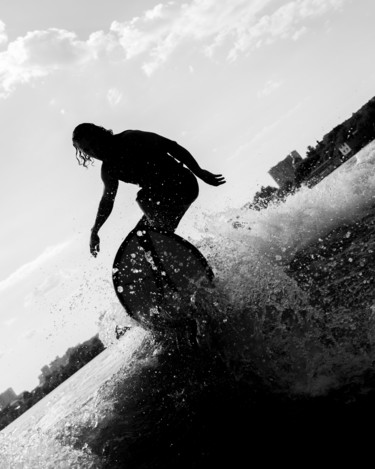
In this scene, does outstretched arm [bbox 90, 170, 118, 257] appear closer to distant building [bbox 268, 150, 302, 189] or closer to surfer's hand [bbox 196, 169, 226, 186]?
surfer's hand [bbox 196, 169, 226, 186]

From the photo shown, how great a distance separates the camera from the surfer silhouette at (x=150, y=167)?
167 inches

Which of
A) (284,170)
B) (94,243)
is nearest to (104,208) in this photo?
(94,243)

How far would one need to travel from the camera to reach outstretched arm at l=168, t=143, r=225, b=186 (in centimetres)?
434

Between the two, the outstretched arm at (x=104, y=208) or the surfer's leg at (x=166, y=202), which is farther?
the outstretched arm at (x=104, y=208)

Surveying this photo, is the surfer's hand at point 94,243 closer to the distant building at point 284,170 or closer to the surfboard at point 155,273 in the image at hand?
the surfboard at point 155,273

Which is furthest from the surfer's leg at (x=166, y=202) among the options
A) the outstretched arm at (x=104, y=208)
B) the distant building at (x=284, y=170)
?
the distant building at (x=284, y=170)

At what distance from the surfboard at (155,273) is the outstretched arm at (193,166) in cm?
75

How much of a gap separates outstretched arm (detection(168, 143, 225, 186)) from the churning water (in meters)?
0.98

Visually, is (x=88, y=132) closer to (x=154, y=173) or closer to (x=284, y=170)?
(x=154, y=173)

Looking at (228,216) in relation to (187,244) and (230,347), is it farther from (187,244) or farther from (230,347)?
(230,347)

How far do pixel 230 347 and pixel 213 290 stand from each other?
0.81m

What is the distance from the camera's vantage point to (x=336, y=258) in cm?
451

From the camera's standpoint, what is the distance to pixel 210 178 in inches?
175

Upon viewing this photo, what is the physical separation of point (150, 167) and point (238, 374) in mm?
2365
